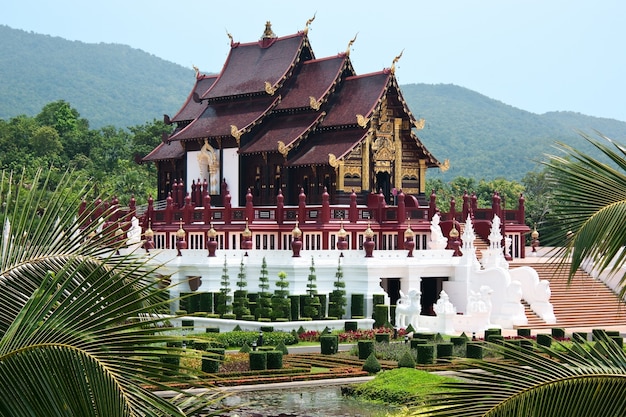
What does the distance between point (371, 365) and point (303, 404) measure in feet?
13.7

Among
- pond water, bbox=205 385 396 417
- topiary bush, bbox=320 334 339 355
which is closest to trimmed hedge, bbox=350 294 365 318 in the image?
topiary bush, bbox=320 334 339 355

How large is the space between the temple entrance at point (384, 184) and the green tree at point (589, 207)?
39013 millimetres

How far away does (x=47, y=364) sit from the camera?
7.94 m

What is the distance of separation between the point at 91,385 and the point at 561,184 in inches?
161

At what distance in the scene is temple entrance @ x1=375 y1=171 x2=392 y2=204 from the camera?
161 feet

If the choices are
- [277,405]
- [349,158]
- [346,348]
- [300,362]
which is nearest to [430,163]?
[349,158]

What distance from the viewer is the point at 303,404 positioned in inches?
1015

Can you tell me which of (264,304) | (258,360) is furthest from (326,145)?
(258,360)

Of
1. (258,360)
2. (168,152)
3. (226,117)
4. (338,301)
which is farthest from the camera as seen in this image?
(168,152)

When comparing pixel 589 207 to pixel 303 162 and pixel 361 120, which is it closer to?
pixel 361 120

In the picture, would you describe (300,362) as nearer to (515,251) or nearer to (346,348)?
(346,348)

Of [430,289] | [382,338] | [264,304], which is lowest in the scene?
[382,338]

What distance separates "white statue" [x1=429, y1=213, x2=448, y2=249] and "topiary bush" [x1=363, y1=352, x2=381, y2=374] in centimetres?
1493

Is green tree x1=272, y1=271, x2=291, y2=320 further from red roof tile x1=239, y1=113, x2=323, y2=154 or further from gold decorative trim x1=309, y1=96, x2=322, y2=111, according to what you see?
gold decorative trim x1=309, y1=96, x2=322, y2=111
